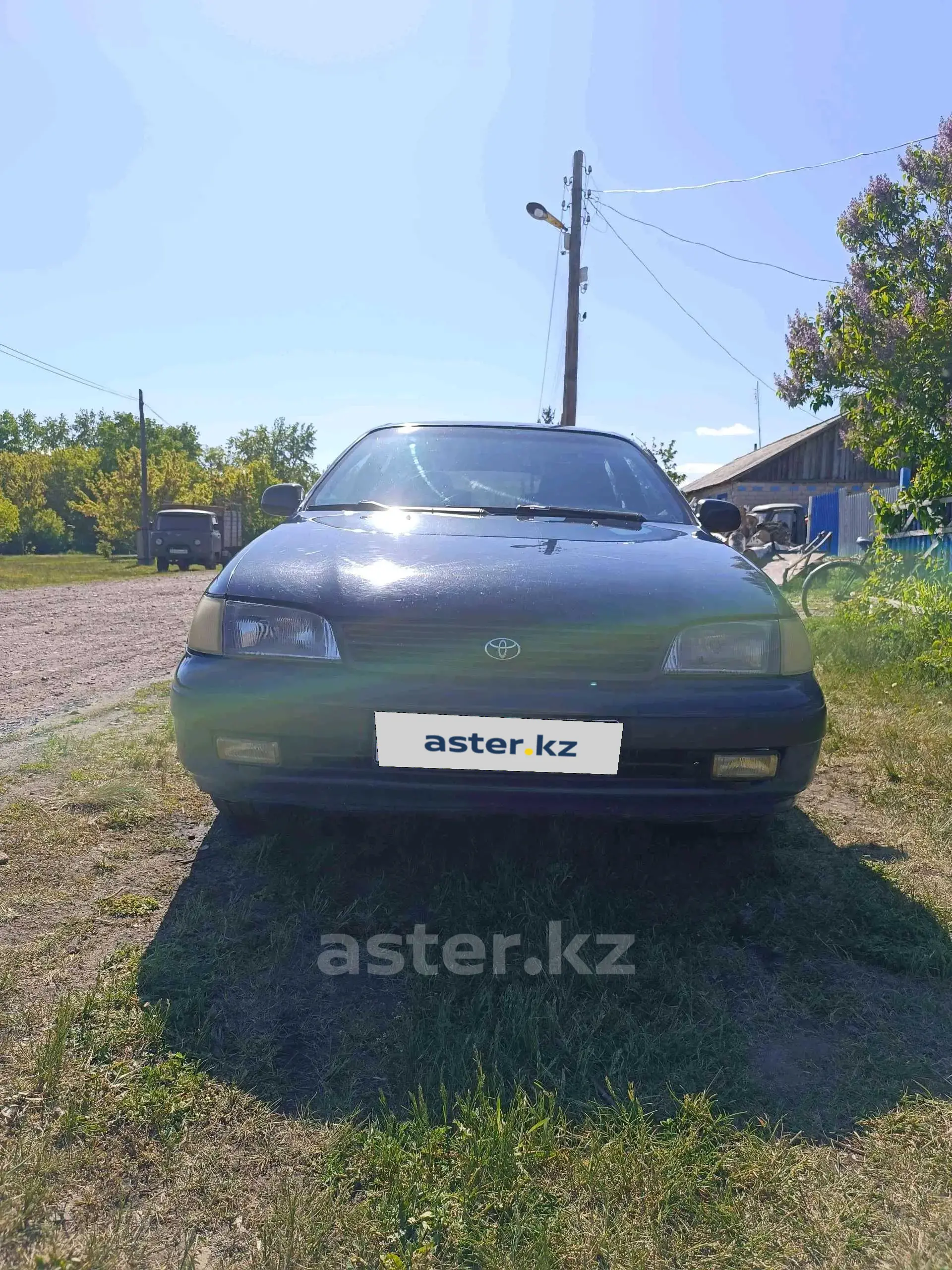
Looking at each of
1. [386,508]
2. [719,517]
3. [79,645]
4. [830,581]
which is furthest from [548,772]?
[830,581]

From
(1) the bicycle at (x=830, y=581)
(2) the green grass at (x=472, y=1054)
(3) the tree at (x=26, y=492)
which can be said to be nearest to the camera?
(2) the green grass at (x=472, y=1054)

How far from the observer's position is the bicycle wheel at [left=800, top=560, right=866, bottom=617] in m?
9.49

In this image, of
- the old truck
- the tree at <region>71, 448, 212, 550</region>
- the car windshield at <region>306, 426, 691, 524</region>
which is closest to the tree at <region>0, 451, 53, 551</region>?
the tree at <region>71, 448, 212, 550</region>

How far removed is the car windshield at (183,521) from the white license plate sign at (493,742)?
2432 centimetres

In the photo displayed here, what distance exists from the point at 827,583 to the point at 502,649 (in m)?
8.83

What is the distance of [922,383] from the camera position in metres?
5.65

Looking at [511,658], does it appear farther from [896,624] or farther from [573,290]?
[573,290]

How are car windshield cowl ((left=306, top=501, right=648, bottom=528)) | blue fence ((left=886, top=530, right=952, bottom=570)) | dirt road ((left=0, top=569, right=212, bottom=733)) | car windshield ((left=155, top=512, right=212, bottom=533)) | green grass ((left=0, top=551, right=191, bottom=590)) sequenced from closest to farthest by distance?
car windshield cowl ((left=306, top=501, right=648, bottom=528)) → dirt road ((left=0, top=569, right=212, bottom=733)) → blue fence ((left=886, top=530, right=952, bottom=570)) → green grass ((left=0, top=551, right=191, bottom=590)) → car windshield ((left=155, top=512, right=212, bottom=533))

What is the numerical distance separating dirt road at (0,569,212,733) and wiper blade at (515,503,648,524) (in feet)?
9.18

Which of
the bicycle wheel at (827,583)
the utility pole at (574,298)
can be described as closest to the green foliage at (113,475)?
the utility pole at (574,298)

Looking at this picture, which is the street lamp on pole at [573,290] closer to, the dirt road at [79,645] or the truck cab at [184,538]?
the dirt road at [79,645]

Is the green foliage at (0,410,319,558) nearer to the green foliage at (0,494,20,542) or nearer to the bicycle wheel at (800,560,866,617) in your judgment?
the green foliage at (0,494,20,542)

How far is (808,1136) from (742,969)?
566 mm

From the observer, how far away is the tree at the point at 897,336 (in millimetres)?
5629
